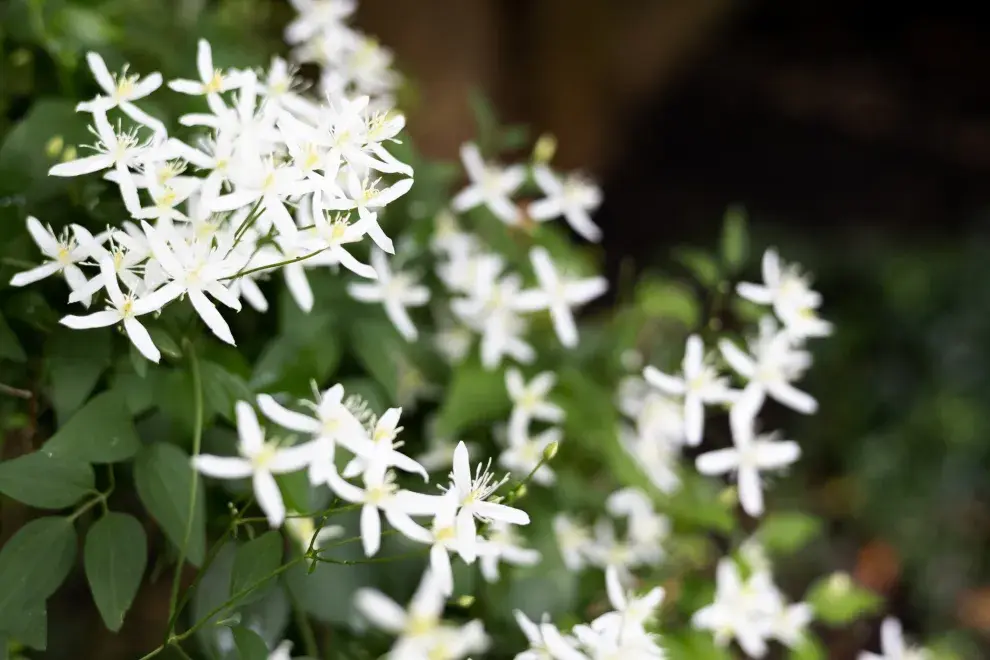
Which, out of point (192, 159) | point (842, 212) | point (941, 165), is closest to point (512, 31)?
point (842, 212)

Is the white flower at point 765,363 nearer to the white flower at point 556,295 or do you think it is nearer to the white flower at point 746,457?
the white flower at point 746,457

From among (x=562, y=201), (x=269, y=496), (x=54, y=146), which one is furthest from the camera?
(x=562, y=201)

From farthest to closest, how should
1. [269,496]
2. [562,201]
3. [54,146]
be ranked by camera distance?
[562,201] → [54,146] → [269,496]

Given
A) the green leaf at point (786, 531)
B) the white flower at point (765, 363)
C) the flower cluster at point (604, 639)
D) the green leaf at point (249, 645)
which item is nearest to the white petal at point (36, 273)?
the green leaf at point (249, 645)

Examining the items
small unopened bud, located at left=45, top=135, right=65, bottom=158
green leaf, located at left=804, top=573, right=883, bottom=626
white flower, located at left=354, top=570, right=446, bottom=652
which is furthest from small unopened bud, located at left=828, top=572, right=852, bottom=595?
small unopened bud, located at left=45, top=135, right=65, bottom=158

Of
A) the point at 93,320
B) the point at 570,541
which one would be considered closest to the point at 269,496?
the point at 93,320

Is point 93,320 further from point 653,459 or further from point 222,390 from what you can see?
point 653,459
